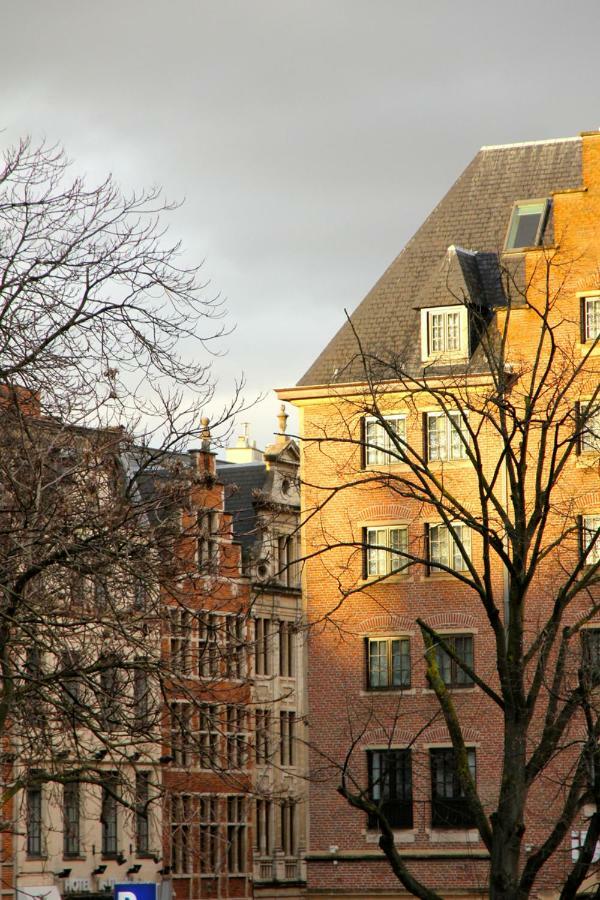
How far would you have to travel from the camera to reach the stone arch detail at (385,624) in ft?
152

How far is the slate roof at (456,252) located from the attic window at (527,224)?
1.27 ft

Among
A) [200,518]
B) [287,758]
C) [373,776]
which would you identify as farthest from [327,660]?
[200,518]

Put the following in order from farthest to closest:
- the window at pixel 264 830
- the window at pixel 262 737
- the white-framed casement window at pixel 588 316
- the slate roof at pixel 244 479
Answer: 1. the slate roof at pixel 244 479
2. the window at pixel 264 830
3. the white-framed casement window at pixel 588 316
4. the window at pixel 262 737

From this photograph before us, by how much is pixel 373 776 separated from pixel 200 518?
2875cm

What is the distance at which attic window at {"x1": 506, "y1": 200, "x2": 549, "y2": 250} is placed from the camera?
47.8 meters

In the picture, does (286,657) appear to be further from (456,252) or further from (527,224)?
(527,224)

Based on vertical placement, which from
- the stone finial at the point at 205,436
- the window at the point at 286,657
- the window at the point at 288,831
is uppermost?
the stone finial at the point at 205,436

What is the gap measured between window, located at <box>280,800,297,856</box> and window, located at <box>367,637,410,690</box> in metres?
16.3

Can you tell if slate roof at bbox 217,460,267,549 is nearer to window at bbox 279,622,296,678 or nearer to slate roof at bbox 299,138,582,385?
window at bbox 279,622,296,678

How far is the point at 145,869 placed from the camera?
182ft

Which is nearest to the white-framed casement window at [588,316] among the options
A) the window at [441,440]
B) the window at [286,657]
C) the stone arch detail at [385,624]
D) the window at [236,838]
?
the window at [441,440]

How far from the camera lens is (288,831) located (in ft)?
203

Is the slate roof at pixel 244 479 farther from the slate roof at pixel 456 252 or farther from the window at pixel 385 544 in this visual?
the window at pixel 385 544

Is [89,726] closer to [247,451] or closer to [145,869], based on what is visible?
[145,869]
